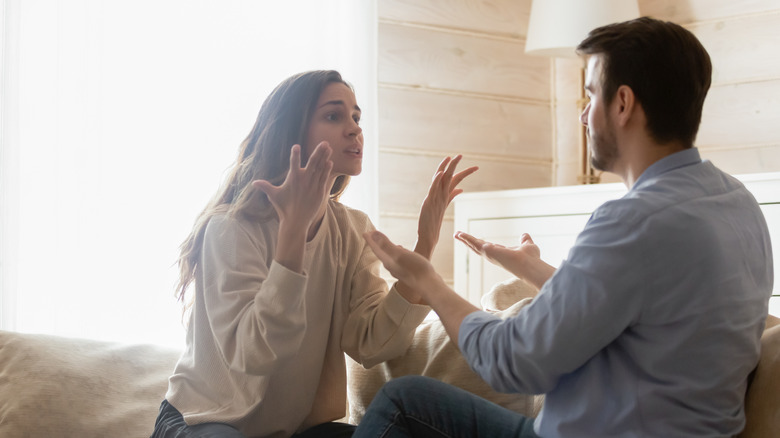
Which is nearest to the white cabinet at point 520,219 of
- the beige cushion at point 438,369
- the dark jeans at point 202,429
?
the beige cushion at point 438,369

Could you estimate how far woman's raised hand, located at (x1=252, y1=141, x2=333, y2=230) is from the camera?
4.35 feet

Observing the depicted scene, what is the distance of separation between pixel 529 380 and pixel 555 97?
2.51 metres

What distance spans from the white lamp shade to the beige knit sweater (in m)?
1.45

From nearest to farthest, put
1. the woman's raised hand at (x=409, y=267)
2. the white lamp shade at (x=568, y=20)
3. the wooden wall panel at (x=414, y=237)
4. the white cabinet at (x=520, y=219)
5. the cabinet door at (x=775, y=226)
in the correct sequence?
the woman's raised hand at (x=409, y=267)
the cabinet door at (x=775, y=226)
the white cabinet at (x=520, y=219)
the white lamp shade at (x=568, y=20)
the wooden wall panel at (x=414, y=237)

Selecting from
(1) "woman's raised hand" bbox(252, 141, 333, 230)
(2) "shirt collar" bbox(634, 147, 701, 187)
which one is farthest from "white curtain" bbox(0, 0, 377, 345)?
(2) "shirt collar" bbox(634, 147, 701, 187)

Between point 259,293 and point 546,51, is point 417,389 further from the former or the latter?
point 546,51

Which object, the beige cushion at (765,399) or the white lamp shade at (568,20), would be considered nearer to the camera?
the beige cushion at (765,399)

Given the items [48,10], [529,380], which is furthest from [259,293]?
[48,10]

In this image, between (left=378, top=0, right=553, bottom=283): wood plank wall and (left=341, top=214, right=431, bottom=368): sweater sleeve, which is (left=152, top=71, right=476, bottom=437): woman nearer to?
(left=341, top=214, right=431, bottom=368): sweater sleeve

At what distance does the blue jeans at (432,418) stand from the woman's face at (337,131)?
49cm

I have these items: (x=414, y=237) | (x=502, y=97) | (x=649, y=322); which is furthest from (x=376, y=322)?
(x=502, y=97)

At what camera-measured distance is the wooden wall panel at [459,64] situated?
10.4ft

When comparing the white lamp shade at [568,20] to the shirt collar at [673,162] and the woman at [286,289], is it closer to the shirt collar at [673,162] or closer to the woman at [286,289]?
the woman at [286,289]

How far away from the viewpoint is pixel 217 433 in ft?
4.61
